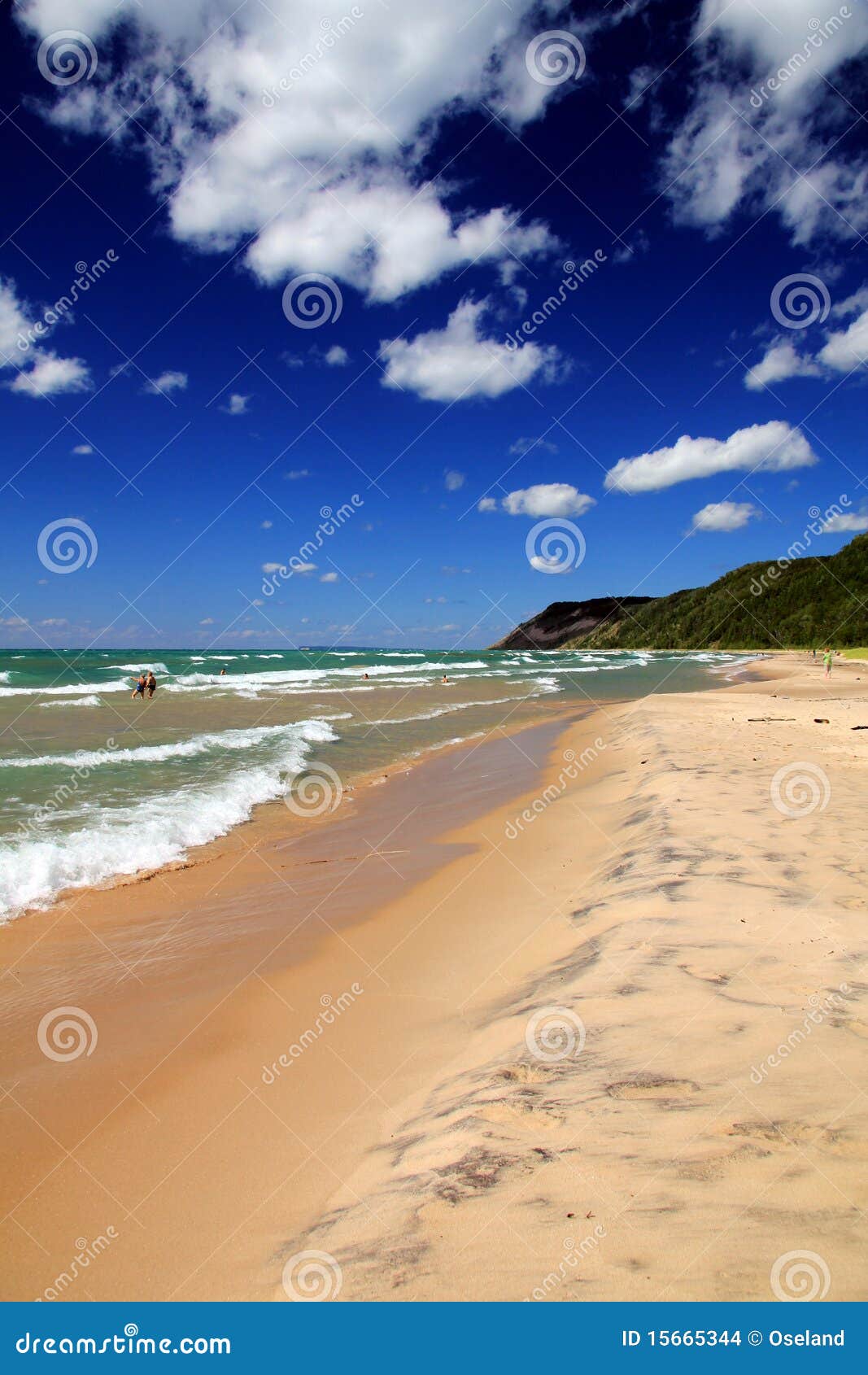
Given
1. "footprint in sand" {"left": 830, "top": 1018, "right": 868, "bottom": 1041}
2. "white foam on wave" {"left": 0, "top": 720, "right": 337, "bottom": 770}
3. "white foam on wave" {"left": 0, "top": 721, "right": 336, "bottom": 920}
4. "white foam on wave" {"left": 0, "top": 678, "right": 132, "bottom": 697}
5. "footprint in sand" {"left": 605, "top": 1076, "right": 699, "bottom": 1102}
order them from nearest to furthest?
"footprint in sand" {"left": 605, "top": 1076, "right": 699, "bottom": 1102} → "footprint in sand" {"left": 830, "top": 1018, "right": 868, "bottom": 1041} → "white foam on wave" {"left": 0, "top": 721, "right": 336, "bottom": 920} → "white foam on wave" {"left": 0, "top": 720, "right": 337, "bottom": 770} → "white foam on wave" {"left": 0, "top": 678, "right": 132, "bottom": 697}

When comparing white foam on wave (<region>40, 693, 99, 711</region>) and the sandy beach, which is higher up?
white foam on wave (<region>40, 693, 99, 711</region>)

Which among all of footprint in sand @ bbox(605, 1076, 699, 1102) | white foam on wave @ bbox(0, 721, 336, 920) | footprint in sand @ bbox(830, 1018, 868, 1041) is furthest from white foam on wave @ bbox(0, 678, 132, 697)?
footprint in sand @ bbox(830, 1018, 868, 1041)

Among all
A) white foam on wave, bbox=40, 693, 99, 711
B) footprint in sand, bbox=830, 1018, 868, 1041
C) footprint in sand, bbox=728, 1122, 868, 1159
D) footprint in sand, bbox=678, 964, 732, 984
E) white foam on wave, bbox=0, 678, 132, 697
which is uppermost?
white foam on wave, bbox=0, 678, 132, 697

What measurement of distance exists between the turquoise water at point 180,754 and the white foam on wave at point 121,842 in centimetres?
2

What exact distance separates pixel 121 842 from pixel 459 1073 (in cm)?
606

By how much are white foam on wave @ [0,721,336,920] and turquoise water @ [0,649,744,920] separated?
0.02 meters

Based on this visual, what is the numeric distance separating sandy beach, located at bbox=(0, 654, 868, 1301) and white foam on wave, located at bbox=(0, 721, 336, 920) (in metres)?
0.63

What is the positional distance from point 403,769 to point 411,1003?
9090mm

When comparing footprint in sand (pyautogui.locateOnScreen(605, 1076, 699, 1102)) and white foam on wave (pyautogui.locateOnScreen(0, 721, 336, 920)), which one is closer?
footprint in sand (pyautogui.locateOnScreen(605, 1076, 699, 1102))

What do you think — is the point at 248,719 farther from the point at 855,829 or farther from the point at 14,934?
the point at 855,829

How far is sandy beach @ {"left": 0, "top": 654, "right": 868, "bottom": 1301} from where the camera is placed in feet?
7.07

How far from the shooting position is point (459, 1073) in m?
3.54

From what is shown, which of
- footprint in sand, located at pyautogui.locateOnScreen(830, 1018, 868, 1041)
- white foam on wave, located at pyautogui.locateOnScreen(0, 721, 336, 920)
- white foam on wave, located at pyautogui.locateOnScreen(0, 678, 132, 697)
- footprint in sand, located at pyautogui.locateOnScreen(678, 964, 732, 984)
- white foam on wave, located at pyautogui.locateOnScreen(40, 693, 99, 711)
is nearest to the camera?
footprint in sand, located at pyautogui.locateOnScreen(830, 1018, 868, 1041)

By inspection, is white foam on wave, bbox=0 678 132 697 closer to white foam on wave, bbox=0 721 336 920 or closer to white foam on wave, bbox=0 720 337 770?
white foam on wave, bbox=0 720 337 770
